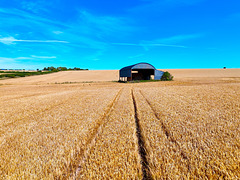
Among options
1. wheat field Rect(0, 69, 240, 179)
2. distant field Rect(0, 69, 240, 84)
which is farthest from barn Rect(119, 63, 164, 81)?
wheat field Rect(0, 69, 240, 179)

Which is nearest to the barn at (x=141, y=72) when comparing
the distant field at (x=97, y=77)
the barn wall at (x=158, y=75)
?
the barn wall at (x=158, y=75)

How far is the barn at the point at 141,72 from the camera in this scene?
29.6 metres

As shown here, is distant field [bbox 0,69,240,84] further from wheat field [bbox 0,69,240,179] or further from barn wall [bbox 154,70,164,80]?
wheat field [bbox 0,69,240,179]

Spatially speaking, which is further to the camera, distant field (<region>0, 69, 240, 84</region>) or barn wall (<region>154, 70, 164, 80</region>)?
distant field (<region>0, 69, 240, 84</region>)

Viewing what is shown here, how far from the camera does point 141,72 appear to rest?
39188 millimetres

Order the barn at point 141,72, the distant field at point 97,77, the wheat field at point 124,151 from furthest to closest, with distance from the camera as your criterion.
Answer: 1. the distant field at point 97,77
2. the barn at point 141,72
3. the wheat field at point 124,151

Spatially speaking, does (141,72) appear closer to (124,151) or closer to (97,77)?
(97,77)

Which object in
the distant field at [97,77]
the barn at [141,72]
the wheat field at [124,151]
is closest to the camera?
the wheat field at [124,151]

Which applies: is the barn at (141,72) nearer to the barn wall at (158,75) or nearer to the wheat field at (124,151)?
the barn wall at (158,75)

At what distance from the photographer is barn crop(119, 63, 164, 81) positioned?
29.6 m

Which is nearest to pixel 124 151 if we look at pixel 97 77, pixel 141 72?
pixel 141 72

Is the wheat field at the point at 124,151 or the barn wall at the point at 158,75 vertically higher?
the barn wall at the point at 158,75

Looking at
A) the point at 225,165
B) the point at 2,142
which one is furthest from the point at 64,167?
the point at 225,165

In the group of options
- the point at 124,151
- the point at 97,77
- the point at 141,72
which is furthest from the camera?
the point at 97,77
